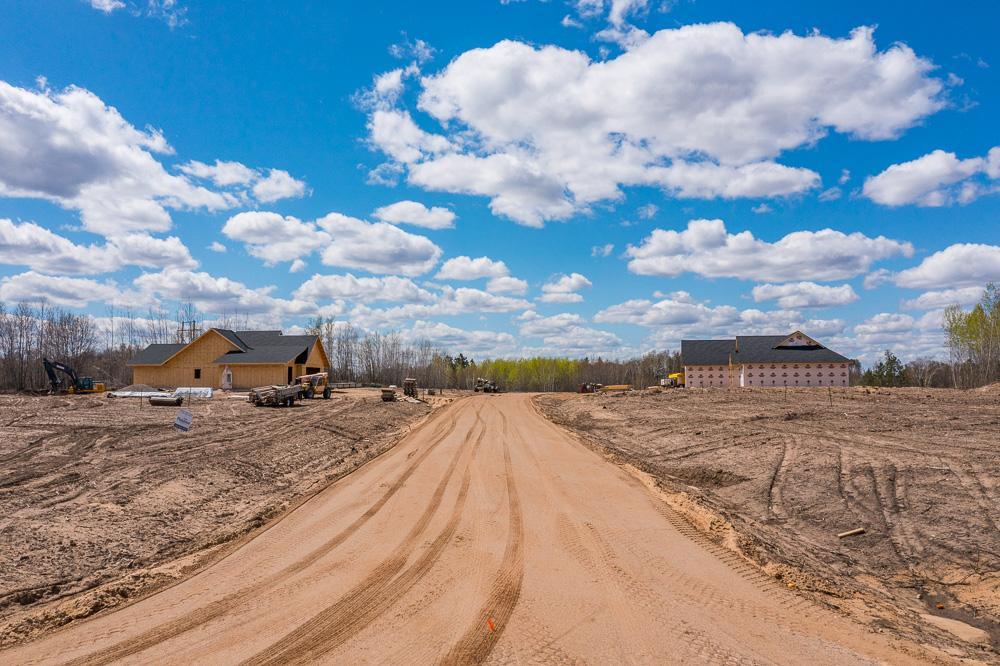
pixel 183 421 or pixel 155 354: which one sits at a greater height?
pixel 155 354

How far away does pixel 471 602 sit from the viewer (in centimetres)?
755

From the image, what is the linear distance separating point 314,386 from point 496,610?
1648 inches

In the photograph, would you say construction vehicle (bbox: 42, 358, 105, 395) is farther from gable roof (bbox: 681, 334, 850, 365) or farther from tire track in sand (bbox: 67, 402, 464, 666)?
gable roof (bbox: 681, 334, 850, 365)

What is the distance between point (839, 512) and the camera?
44.7 feet

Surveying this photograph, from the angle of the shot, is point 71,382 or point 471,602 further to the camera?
point 71,382

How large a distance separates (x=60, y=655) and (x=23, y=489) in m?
8.87

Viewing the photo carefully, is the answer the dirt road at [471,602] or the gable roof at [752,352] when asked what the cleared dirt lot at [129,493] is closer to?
the dirt road at [471,602]

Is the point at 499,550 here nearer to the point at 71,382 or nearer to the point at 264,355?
the point at 264,355

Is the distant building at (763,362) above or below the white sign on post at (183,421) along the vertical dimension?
above

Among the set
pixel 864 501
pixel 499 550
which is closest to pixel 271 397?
pixel 499 550

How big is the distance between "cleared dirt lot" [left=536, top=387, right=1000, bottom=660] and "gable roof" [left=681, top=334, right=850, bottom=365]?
107 ft

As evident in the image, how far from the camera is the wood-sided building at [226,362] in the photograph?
54.2 metres

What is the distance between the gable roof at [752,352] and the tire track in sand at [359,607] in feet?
185

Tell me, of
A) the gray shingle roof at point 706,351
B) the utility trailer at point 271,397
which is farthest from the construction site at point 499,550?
the gray shingle roof at point 706,351
